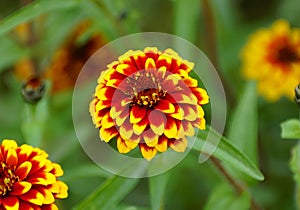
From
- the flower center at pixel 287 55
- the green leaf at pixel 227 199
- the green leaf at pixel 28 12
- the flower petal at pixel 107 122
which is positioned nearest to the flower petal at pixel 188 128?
the flower petal at pixel 107 122

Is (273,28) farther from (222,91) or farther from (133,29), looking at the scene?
(133,29)

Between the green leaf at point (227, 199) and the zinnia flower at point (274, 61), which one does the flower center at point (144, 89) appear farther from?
the zinnia flower at point (274, 61)

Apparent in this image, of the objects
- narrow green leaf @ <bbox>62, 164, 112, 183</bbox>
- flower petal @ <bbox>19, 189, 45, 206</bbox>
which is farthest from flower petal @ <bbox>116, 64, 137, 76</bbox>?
narrow green leaf @ <bbox>62, 164, 112, 183</bbox>

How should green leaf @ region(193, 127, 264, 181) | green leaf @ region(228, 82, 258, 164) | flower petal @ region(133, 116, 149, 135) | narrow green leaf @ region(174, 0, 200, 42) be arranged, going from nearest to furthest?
1. flower petal @ region(133, 116, 149, 135)
2. green leaf @ region(193, 127, 264, 181)
3. green leaf @ region(228, 82, 258, 164)
4. narrow green leaf @ region(174, 0, 200, 42)

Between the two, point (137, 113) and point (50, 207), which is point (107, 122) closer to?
point (137, 113)

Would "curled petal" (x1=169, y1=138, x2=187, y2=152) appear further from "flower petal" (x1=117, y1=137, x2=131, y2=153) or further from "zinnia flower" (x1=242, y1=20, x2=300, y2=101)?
Result: "zinnia flower" (x1=242, y1=20, x2=300, y2=101)

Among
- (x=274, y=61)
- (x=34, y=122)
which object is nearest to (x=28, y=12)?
(x=34, y=122)

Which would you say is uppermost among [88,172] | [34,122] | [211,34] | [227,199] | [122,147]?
[211,34]
